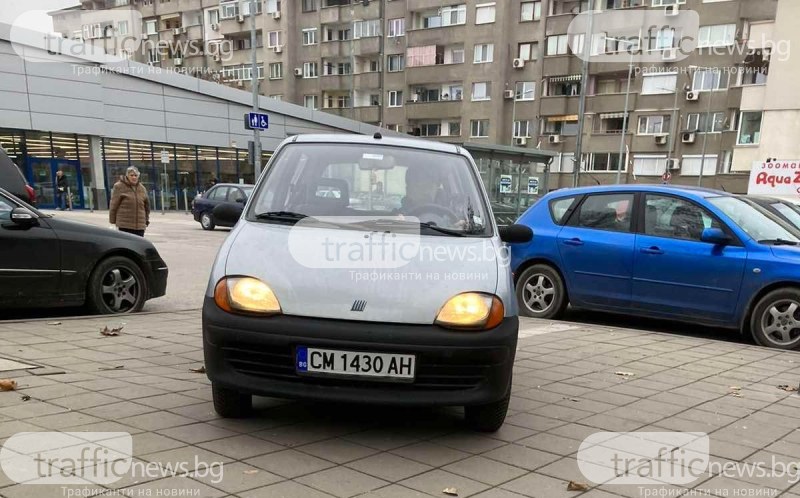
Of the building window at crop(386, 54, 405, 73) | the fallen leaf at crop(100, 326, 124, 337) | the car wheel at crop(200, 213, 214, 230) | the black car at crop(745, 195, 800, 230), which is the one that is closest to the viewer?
the fallen leaf at crop(100, 326, 124, 337)

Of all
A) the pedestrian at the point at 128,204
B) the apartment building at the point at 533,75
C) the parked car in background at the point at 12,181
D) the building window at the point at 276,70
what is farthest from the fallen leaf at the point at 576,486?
the building window at the point at 276,70

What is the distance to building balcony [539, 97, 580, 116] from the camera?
1690 inches

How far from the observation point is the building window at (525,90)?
44625 mm

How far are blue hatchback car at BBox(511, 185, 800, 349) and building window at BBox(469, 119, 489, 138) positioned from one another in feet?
130

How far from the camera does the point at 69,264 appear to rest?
6.43 metres

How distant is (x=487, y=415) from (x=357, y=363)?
950 millimetres

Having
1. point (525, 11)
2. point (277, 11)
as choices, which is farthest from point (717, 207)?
point (277, 11)

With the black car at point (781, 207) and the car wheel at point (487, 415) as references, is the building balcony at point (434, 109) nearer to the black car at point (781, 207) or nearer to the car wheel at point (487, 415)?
the black car at point (781, 207)

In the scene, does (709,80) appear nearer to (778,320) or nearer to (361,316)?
(778,320)

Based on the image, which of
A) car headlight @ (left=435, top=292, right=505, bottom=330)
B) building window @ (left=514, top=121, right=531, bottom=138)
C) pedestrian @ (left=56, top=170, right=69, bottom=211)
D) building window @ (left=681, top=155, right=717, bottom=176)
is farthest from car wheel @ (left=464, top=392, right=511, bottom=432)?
building window @ (left=514, top=121, right=531, bottom=138)

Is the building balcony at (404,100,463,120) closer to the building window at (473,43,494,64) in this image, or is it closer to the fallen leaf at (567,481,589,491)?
the building window at (473,43,494,64)

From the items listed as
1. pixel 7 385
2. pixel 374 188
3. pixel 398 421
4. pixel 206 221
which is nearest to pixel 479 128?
pixel 206 221

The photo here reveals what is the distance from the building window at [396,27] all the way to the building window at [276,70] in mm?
11628

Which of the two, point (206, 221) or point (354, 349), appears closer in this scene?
point (354, 349)
